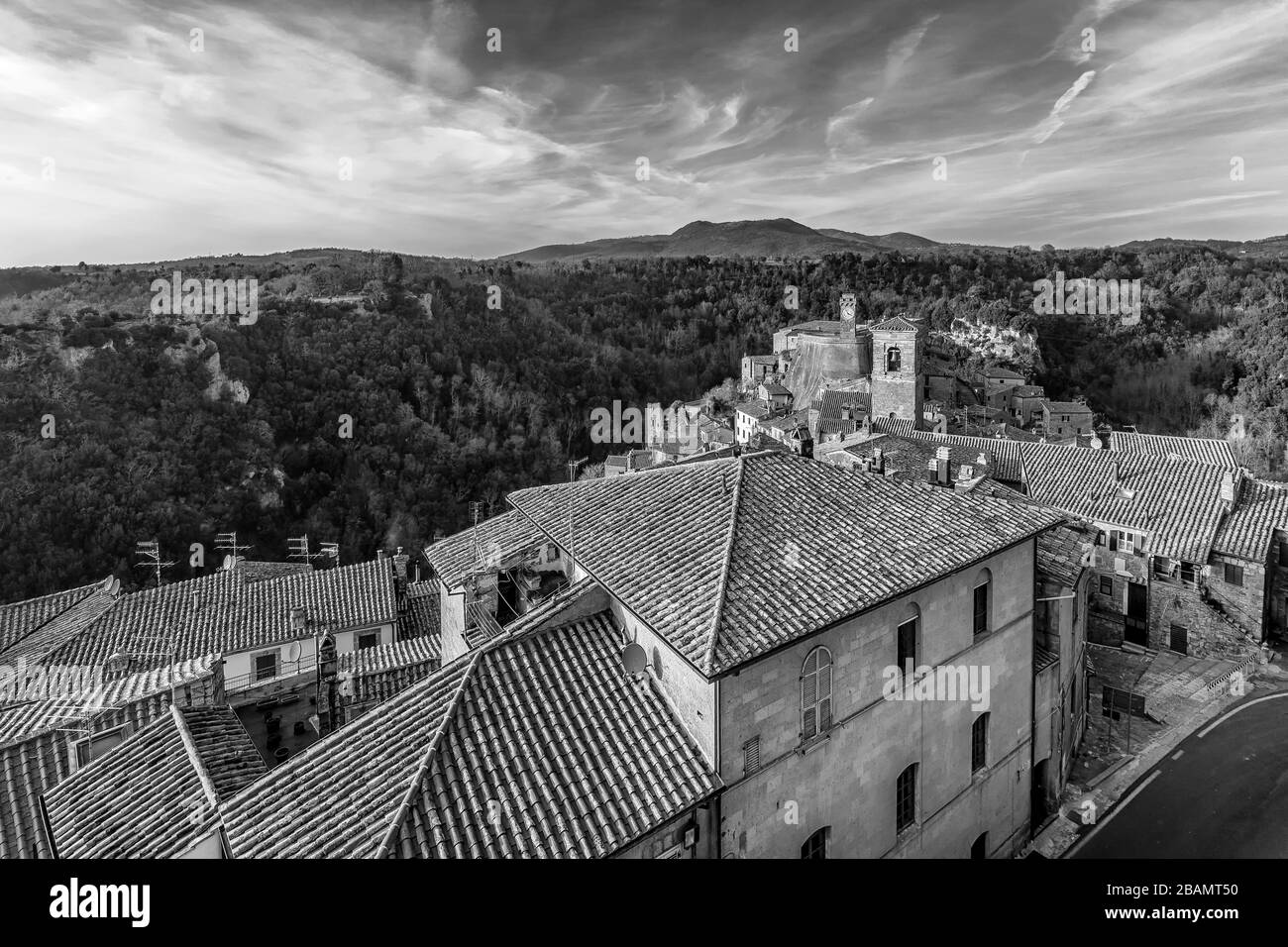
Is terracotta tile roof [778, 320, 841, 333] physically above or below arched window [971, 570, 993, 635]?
above

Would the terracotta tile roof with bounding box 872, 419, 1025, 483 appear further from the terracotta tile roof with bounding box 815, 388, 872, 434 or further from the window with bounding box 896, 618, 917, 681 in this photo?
the window with bounding box 896, 618, 917, 681

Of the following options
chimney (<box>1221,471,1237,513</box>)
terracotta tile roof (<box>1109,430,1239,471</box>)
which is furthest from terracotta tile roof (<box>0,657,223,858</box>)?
terracotta tile roof (<box>1109,430,1239,471</box>)

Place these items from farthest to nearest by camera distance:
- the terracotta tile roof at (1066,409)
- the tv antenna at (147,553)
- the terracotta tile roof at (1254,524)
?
the terracotta tile roof at (1066,409) → the tv antenna at (147,553) → the terracotta tile roof at (1254,524)

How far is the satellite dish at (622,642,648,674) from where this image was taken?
379 inches

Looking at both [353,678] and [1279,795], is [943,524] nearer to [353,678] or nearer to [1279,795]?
[353,678]

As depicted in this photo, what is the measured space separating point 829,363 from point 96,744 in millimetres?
79971

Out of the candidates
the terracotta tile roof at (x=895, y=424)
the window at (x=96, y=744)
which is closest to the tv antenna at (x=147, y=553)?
the window at (x=96, y=744)

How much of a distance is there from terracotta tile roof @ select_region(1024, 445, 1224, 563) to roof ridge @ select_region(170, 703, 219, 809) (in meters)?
28.4

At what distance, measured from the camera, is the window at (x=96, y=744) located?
Result: 1013 cm

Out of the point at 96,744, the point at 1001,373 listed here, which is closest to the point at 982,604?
the point at 96,744

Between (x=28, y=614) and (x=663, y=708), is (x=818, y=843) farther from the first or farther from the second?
(x=28, y=614)

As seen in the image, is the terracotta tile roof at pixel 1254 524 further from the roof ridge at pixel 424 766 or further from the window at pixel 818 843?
the roof ridge at pixel 424 766

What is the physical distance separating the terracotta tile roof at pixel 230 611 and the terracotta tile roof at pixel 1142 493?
29.0 metres
